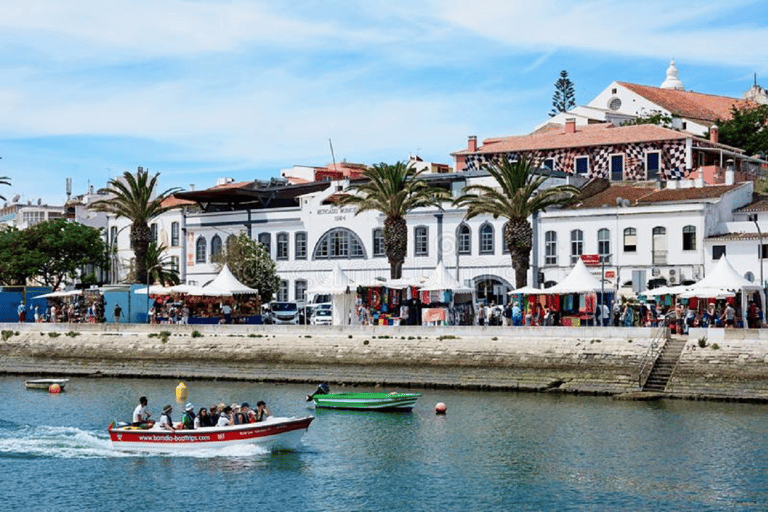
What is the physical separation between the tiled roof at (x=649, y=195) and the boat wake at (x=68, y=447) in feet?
121

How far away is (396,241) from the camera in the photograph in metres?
70.8

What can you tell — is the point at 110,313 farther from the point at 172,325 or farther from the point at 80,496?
the point at 80,496

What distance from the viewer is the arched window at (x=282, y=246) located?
83.1 m

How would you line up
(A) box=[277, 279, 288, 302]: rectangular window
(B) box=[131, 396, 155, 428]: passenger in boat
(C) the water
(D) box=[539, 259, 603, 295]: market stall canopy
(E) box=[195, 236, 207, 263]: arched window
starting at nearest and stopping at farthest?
1. (C) the water
2. (B) box=[131, 396, 155, 428]: passenger in boat
3. (D) box=[539, 259, 603, 295]: market stall canopy
4. (A) box=[277, 279, 288, 302]: rectangular window
5. (E) box=[195, 236, 207, 263]: arched window

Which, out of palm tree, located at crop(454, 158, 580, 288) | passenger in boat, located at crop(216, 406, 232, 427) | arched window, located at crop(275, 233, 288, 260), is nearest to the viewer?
passenger in boat, located at crop(216, 406, 232, 427)

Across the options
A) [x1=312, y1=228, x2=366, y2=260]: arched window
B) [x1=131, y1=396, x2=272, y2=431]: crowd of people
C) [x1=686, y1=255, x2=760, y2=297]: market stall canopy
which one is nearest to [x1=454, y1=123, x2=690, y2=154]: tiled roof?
[x1=312, y1=228, x2=366, y2=260]: arched window

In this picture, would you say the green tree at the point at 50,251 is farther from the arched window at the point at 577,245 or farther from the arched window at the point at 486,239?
the arched window at the point at 577,245

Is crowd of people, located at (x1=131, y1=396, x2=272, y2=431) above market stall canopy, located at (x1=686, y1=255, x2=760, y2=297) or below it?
below

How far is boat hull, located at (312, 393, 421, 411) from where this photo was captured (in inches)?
1929

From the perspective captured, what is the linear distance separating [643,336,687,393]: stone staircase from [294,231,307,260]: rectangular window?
112 ft

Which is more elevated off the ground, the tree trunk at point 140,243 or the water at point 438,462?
the tree trunk at point 140,243

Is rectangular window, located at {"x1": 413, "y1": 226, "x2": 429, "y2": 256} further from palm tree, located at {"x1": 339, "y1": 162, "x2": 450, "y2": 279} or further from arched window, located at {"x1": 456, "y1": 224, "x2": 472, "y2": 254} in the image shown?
palm tree, located at {"x1": 339, "y1": 162, "x2": 450, "y2": 279}

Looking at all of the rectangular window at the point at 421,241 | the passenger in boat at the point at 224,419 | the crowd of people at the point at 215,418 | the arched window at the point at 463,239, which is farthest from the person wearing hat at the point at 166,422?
the rectangular window at the point at 421,241

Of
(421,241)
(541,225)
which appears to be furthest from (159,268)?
(541,225)
